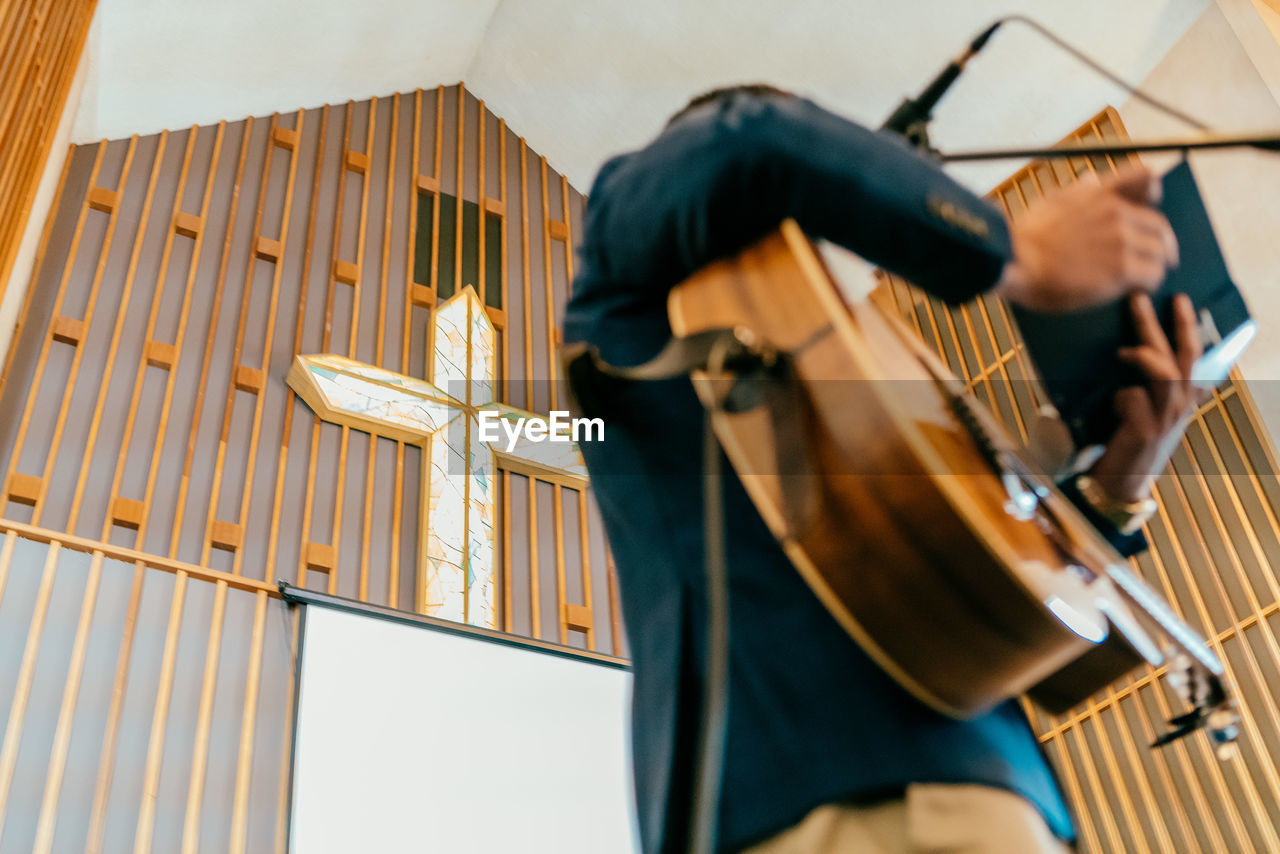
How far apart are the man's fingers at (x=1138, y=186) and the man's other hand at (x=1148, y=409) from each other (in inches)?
5.8

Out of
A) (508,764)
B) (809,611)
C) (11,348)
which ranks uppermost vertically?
(11,348)

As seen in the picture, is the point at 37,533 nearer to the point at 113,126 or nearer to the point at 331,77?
the point at 113,126

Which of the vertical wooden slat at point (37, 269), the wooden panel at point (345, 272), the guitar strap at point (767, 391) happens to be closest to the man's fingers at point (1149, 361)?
the guitar strap at point (767, 391)

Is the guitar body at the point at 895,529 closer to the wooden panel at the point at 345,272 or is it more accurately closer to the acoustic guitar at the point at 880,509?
the acoustic guitar at the point at 880,509

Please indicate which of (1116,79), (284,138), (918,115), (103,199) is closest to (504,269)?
(284,138)

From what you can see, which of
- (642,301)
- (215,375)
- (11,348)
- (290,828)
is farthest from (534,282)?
(642,301)

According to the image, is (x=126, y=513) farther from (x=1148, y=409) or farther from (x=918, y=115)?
(x=1148, y=409)

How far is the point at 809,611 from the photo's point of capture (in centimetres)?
76

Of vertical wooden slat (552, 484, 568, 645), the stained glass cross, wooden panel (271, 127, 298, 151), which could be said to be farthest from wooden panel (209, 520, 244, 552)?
wooden panel (271, 127, 298, 151)

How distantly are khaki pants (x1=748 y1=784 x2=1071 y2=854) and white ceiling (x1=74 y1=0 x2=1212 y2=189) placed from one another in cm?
366

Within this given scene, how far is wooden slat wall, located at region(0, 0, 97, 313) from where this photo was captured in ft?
8.13

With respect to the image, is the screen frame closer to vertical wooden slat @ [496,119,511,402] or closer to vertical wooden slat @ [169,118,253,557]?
vertical wooden slat @ [169,118,253,557]

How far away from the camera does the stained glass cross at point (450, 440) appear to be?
3477 mm

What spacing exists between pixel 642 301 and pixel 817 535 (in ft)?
0.80
